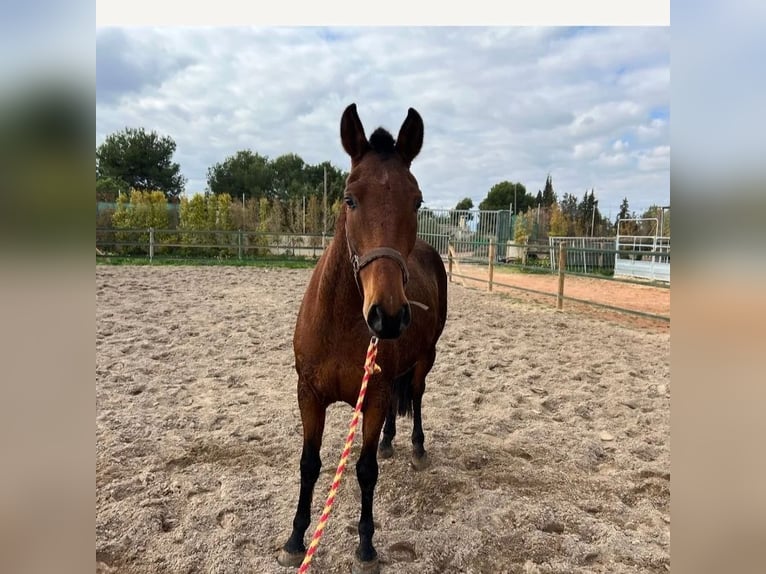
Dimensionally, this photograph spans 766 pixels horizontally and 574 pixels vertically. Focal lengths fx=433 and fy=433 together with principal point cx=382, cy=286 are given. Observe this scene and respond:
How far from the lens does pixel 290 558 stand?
222cm

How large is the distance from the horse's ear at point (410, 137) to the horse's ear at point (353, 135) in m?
0.16

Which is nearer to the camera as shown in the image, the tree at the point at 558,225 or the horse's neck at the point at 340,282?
the horse's neck at the point at 340,282

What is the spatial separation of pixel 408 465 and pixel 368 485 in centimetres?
99

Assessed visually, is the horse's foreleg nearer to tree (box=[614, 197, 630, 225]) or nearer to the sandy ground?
the sandy ground

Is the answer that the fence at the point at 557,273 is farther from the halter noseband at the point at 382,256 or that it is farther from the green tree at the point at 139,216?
the green tree at the point at 139,216

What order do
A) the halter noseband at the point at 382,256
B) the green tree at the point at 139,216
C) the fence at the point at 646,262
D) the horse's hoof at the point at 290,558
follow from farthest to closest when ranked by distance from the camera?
the green tree at the point at 139,216
the fence at the point at 646,262
the horse's hoof at the point at 290,558
the halter noseband at the point at 382,256

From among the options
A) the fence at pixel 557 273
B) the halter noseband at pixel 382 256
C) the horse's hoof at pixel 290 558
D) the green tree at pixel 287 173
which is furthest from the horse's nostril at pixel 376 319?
the green tree at pixel 287 173

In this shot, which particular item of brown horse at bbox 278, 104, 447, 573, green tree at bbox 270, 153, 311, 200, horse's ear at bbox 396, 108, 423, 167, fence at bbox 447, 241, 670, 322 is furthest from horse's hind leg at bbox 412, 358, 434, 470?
green tree at bbox 270, 153, 311, 200

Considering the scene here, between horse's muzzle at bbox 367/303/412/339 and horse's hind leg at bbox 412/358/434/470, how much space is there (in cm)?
195

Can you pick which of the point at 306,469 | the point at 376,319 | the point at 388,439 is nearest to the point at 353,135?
the point at 376,319

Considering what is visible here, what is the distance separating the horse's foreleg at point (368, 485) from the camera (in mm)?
2166

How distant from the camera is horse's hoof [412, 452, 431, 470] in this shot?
10.4ft
